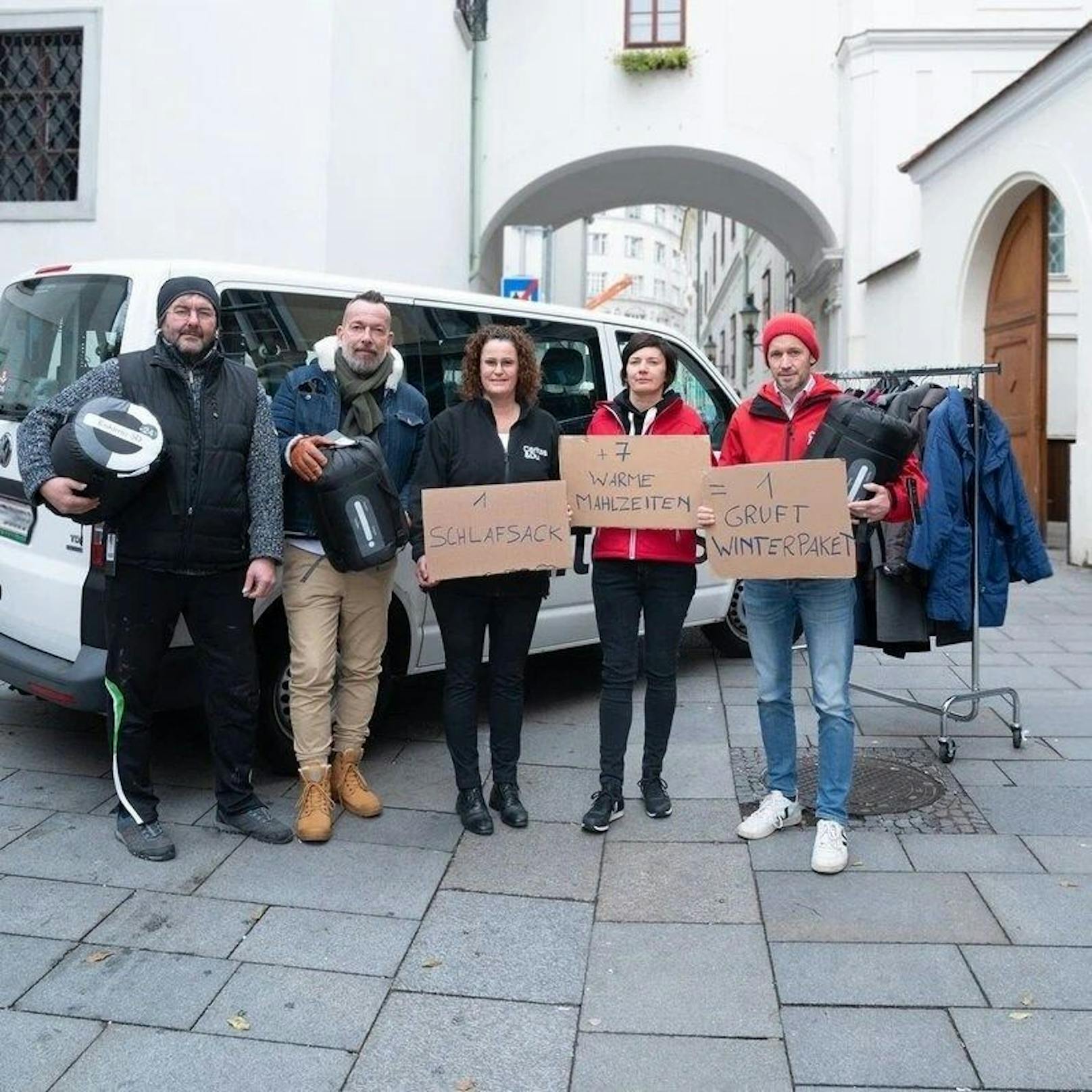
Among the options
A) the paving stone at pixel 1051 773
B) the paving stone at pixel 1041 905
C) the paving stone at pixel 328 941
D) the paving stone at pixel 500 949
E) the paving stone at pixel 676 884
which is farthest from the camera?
the paving stone at pixel 1051 773

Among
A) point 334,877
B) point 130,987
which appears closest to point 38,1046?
point 130,987

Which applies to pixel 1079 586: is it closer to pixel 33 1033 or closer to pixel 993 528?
pixel 993 528

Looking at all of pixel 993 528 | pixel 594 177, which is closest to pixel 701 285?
pixel 594 177

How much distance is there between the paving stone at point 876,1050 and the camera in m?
2.59

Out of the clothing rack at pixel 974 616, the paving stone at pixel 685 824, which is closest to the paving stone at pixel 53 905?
the paving stone at pixel 685 824

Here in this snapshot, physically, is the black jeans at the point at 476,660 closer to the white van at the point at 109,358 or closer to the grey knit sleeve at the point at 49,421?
the white van at the point at 109,358

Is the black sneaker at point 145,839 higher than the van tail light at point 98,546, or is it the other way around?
the van tail light at point 98,546

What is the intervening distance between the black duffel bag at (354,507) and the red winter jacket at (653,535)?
0.79m

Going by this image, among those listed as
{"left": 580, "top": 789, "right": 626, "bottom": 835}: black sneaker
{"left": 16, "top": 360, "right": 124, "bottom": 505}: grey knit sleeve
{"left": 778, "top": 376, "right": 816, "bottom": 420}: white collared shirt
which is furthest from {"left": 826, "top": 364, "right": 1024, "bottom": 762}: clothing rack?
{"left": 16, "top": 360, "right": 124, "bottom": 505}: grey knit sleeve

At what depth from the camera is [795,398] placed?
400 centimetres

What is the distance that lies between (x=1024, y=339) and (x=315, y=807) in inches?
424

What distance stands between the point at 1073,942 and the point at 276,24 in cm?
1055

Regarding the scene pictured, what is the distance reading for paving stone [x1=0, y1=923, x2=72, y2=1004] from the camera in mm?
2980

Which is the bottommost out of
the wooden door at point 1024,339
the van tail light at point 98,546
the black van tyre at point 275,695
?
the black van tyre at point 275,695
